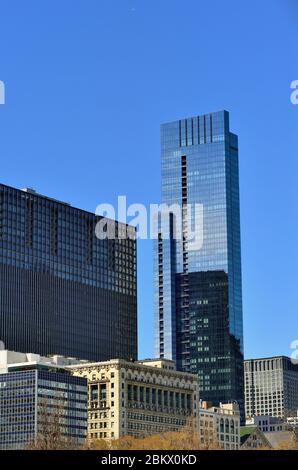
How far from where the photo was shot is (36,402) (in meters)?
178

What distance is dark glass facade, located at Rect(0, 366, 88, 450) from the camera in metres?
176

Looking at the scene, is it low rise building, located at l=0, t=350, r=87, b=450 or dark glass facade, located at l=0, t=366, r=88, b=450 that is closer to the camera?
low rise building, located at l=0, t=350, r=87, b=450

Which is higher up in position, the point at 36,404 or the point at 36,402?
the point at 36,402

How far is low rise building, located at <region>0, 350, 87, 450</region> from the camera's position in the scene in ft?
576

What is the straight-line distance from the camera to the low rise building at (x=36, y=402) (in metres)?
176

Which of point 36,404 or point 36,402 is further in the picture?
point 36,402

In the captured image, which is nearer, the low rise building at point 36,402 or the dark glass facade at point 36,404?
the low rise building at point 36,402

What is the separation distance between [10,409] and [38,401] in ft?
14.9

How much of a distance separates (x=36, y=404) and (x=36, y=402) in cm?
→ 45

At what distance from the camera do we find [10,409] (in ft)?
591

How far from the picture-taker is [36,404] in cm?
17812
